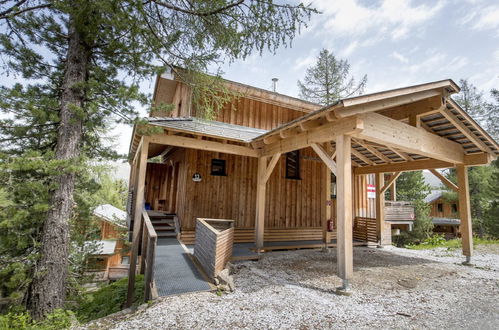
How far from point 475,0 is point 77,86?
808 cm

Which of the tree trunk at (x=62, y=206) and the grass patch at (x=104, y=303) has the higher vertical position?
the tree trunk at (x=62, y=206)

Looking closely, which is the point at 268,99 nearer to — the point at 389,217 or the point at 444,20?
the point at 444,20

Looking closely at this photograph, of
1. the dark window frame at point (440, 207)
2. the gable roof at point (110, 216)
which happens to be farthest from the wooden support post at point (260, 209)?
the dark window frame at point (440, 207)

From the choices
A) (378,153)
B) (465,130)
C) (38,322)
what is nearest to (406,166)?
A: (378,153)

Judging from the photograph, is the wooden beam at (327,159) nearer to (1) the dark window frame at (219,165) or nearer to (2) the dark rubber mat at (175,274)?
(2) the dark rubber mat at (175,274)

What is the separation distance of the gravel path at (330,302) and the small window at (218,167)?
3119mm

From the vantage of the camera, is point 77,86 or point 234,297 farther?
point 77,86

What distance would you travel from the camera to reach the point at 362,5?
539 centimetres

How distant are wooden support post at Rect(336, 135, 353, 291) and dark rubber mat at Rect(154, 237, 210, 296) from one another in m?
2.34

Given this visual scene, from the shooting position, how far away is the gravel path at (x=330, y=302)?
3.17 m

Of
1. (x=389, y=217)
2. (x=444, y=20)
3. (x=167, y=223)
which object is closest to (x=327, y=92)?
(x=389, y=217)

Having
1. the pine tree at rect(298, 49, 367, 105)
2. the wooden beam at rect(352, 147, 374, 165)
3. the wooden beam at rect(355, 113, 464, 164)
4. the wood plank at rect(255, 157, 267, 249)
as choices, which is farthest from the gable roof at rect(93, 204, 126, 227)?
the pine tree at rect(298, 49, 367, 105)

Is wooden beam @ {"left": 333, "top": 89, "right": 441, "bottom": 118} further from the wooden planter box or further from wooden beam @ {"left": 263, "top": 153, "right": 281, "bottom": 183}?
the wooden planter box

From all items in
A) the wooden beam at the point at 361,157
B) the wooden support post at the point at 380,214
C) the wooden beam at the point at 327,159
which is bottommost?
the wooden support post at the point at 380,214
